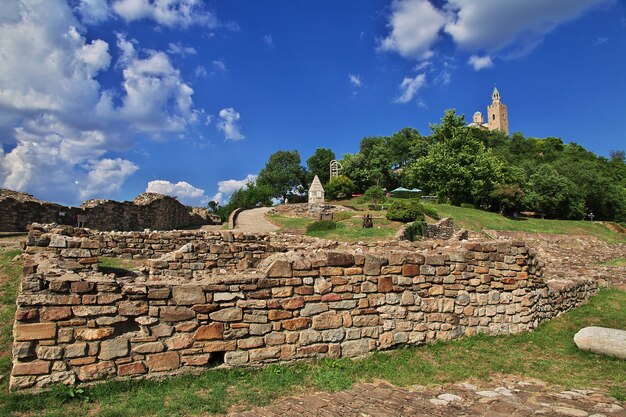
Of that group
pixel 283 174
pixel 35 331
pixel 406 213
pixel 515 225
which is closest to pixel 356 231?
pixel 406 213

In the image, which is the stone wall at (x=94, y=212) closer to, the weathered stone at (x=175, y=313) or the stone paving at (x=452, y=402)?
the weathered stone at (x=175, y=313)

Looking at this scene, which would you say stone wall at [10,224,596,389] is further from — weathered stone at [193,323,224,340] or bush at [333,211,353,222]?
bush at [333,211,353,222]

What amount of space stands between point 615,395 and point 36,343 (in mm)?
7875

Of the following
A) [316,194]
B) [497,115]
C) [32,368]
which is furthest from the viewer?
[497,115]

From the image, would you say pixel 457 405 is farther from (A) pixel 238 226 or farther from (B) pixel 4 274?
(A) pixel 238 226

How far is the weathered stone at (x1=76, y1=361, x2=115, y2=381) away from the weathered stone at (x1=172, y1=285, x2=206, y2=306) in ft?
3.96

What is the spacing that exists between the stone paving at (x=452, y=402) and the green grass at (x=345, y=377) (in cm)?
26

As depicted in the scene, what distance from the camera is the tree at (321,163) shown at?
9794cm

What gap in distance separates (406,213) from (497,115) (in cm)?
15818

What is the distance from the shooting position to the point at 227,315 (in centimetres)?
610

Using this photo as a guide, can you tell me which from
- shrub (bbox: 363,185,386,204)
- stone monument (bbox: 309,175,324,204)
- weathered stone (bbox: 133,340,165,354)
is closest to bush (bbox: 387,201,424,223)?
stone monument (bbox: 309,175,324,204)

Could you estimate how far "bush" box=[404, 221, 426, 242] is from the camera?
25583mm

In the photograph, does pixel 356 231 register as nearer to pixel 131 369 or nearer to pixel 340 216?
pixel 340 216

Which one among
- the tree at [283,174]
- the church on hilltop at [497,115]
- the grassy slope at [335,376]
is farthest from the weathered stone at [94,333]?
the church on hilltop at [497,115]
